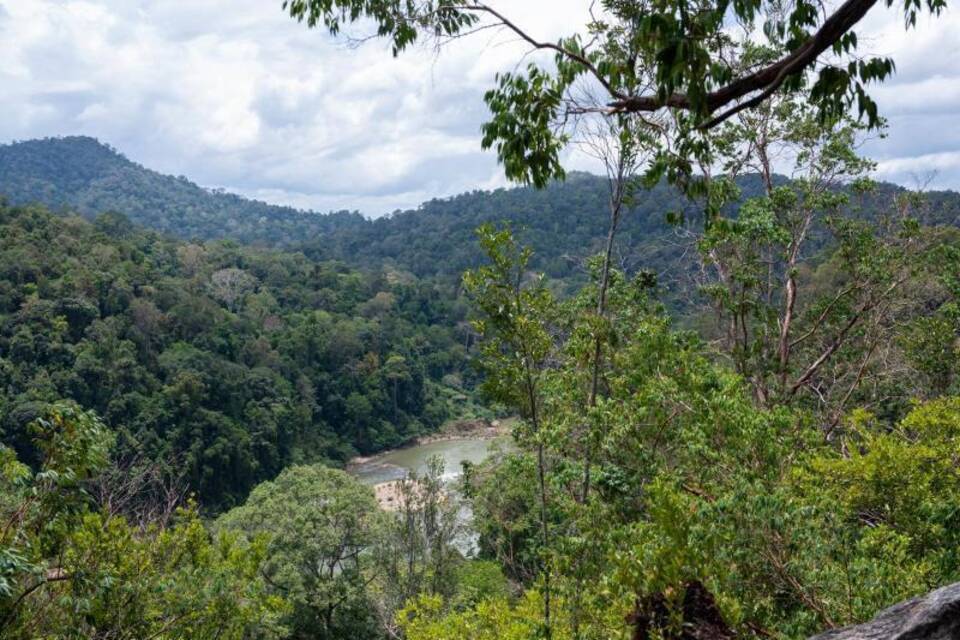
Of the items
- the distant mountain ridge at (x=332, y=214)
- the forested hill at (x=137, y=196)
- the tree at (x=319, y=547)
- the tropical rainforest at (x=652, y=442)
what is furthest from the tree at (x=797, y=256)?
the forested hill at (x=137, y=196)

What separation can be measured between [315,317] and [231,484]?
62.5 feet

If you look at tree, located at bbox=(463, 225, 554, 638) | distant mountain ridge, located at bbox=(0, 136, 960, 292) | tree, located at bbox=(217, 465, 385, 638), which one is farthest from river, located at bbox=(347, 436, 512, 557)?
tree, located at bbox=(463, 225, 554, 638)

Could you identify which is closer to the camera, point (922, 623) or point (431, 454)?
point (922, 623)

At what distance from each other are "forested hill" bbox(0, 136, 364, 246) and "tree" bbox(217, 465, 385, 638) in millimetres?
109606

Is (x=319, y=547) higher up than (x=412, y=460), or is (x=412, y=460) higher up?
(x=319, y=547)

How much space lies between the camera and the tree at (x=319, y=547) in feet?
55.4

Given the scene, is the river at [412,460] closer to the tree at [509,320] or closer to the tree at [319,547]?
the tree at [319,547]

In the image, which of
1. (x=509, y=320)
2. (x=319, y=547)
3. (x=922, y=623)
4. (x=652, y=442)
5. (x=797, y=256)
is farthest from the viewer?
(x=319, y=547)

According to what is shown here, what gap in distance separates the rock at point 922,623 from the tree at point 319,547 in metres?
14.9

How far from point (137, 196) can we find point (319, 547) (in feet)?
452

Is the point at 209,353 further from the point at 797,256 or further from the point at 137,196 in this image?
the point at 137,196

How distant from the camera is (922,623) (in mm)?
2590

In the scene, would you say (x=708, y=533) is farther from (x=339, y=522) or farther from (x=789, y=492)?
(x=339, y=522)

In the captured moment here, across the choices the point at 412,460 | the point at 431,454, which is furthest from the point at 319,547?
the point at 412,460
